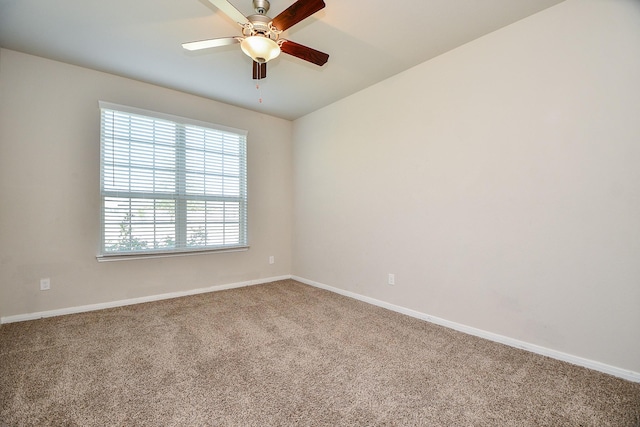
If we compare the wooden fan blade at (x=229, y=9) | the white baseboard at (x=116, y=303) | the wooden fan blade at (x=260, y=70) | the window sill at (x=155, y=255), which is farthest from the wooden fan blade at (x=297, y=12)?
the white baseboard at (x=116, y=303)

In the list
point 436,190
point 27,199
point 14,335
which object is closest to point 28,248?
point 27,199

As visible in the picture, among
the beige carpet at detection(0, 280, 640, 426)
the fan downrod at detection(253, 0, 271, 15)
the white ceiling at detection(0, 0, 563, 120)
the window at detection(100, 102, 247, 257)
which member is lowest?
the beige carpet at detection(0, 280, 640, 426)

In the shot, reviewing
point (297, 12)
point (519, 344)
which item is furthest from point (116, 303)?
point (519, 344)

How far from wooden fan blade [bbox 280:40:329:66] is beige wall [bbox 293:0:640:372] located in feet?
4.21


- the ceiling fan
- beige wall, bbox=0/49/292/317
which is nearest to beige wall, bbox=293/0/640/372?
the ceiling fan

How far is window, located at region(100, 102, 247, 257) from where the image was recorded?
127 inches

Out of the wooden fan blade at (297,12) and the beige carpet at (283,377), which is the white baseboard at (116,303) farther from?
the wooden fan blade at (297,12)

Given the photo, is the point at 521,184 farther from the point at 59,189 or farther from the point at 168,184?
the point at 59,189

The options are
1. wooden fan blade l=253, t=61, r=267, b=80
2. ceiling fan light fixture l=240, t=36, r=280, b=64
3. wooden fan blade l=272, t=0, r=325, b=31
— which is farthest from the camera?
wooden fan blade l=253, t=61, r=267, b=80

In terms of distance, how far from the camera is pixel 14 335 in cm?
245

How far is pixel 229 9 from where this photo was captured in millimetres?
1746

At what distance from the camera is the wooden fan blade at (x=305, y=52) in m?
2.11

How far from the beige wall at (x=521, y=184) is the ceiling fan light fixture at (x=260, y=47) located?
65.8 inches

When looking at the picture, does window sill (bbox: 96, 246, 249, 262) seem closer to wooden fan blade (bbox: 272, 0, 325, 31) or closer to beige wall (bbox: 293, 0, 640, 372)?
beige wall (bbox: 293, 0, 640, 372)
